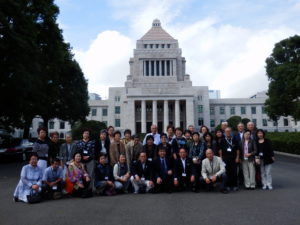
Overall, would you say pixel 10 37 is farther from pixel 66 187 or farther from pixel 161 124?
pixel 161 124

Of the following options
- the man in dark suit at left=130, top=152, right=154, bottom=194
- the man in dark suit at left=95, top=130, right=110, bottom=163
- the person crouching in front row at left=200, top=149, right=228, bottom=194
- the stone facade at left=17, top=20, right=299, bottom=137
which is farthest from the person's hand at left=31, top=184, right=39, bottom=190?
the stone facade at left=17, top=20, right=299, bottom=137

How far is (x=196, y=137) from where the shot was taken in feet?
30.4

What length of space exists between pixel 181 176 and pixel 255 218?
10.9ft

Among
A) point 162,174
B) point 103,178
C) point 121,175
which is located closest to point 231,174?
point 162,174

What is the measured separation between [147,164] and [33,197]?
3342mm

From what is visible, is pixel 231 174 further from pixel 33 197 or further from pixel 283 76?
pixel 283 76

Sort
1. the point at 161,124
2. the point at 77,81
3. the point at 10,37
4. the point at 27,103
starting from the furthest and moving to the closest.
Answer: the point at 161,124, the point at 77,81, the point at 27,103, the point at 10,37

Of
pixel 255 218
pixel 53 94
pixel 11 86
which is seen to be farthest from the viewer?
pixel 53 94

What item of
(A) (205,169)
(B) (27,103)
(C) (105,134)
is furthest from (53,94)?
(A) (205,169)

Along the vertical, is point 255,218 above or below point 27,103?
below

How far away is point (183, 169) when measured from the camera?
8.95 m

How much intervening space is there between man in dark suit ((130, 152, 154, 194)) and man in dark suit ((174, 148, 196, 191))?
32.7 inches

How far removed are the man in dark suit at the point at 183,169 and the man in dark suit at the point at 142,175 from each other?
0.83m

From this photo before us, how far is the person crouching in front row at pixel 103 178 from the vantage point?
8539 mm
